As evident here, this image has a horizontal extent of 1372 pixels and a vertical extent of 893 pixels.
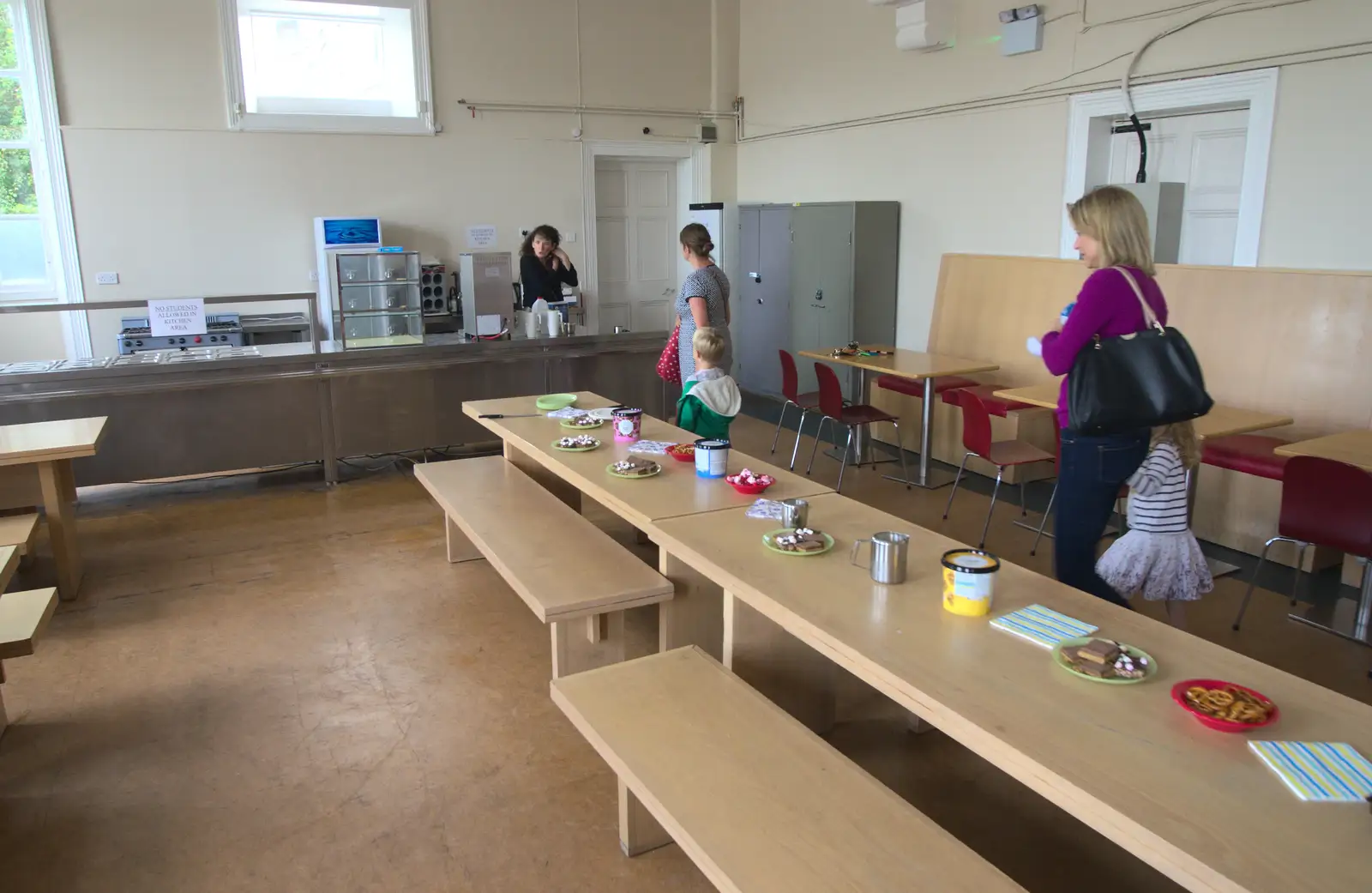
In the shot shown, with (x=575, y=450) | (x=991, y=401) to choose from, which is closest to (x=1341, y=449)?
(x=991, y=401)

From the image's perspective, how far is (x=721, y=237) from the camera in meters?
8.91

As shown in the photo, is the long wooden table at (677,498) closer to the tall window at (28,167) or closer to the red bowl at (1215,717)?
the red bowl at (1215,717)

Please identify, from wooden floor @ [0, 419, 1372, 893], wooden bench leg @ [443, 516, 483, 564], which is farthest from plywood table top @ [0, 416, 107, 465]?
wooden bench leg @ [443, 516, 483, 564]

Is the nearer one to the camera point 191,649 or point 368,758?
point 368,758

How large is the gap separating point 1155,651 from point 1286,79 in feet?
12.6

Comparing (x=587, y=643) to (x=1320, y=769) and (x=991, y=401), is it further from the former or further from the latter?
(x=991, y=401)

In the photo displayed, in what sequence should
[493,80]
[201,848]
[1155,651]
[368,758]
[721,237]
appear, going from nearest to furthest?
[1155,651] < [201,848] < [368,758] < [493,80] < [721,237]

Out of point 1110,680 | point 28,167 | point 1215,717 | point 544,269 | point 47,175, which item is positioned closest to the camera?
point 1215,717

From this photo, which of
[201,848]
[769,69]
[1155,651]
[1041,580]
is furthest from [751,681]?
[769,69]

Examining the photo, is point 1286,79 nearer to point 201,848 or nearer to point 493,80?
point 201,848

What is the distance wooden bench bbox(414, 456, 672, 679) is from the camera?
2803mm

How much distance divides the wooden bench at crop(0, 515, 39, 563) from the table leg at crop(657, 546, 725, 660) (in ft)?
7.88

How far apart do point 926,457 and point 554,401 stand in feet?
7.82

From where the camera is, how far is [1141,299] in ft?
8.70
